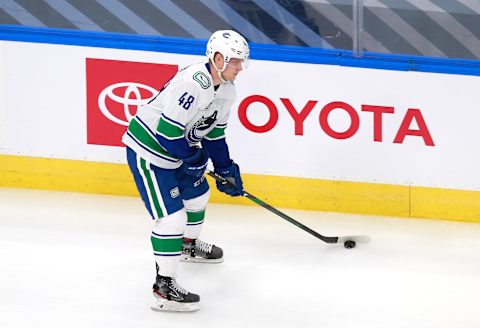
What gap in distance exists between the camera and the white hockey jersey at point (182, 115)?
184 inches

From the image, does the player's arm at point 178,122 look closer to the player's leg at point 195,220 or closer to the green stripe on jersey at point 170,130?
the green stripe on jersey at point 170,130

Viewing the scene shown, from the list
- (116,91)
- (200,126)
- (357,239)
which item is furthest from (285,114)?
(200,126)

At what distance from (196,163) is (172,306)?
0.61 meters

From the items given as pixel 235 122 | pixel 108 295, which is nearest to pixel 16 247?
pixel 108 295

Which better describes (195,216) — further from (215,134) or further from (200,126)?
(200,126)

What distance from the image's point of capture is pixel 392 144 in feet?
19.4

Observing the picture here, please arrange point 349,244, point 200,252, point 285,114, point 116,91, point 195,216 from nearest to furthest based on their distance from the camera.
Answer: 1. point 195,216
2. point 200,252
3. point 349,244
4. point 285,114
5. point 116,91

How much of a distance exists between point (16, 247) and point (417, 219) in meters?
2.00

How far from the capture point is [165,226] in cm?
483

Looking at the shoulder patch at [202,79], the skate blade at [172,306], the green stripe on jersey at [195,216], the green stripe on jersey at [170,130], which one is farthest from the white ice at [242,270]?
the shoulder patch at [202,79]

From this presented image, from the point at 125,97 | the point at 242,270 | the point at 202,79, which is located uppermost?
the point at 125,97

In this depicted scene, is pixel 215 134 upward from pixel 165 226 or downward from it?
upward

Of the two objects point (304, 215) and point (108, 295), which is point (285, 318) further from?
point (304, 215)

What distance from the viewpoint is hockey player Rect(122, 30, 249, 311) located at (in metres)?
4.70
